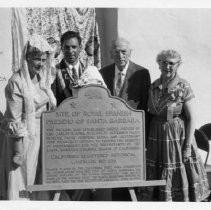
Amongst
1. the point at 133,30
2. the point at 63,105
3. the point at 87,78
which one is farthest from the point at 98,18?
the point at 63,105

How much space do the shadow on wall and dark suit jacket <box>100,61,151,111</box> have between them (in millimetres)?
275

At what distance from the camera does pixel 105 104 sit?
4977 millimetres

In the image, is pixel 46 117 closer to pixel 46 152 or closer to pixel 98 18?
pixel 46 152

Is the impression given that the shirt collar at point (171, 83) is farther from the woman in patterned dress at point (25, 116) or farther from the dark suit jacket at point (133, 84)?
the woman in patterned dress at point (25, 116)

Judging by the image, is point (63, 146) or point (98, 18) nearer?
point (63, 146)

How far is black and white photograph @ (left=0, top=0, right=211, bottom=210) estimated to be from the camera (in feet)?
16.3

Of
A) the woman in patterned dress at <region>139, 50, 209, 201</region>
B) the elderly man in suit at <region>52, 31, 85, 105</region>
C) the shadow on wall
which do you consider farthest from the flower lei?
the elderly man in suit at <region>52, 31, 85, 105</region>

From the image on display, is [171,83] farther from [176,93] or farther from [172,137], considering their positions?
[172,137]

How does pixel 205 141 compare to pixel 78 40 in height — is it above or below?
below

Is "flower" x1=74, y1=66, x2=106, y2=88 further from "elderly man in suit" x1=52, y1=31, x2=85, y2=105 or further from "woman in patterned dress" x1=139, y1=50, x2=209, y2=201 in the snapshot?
"woman in patterned dress" x1=139, y1=50, x2=209, y2=201

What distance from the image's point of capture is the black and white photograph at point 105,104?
4.96 metres

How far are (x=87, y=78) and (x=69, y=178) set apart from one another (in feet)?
3.52

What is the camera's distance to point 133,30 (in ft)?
17.3

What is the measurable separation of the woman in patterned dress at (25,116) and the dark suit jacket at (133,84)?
2.15ft
